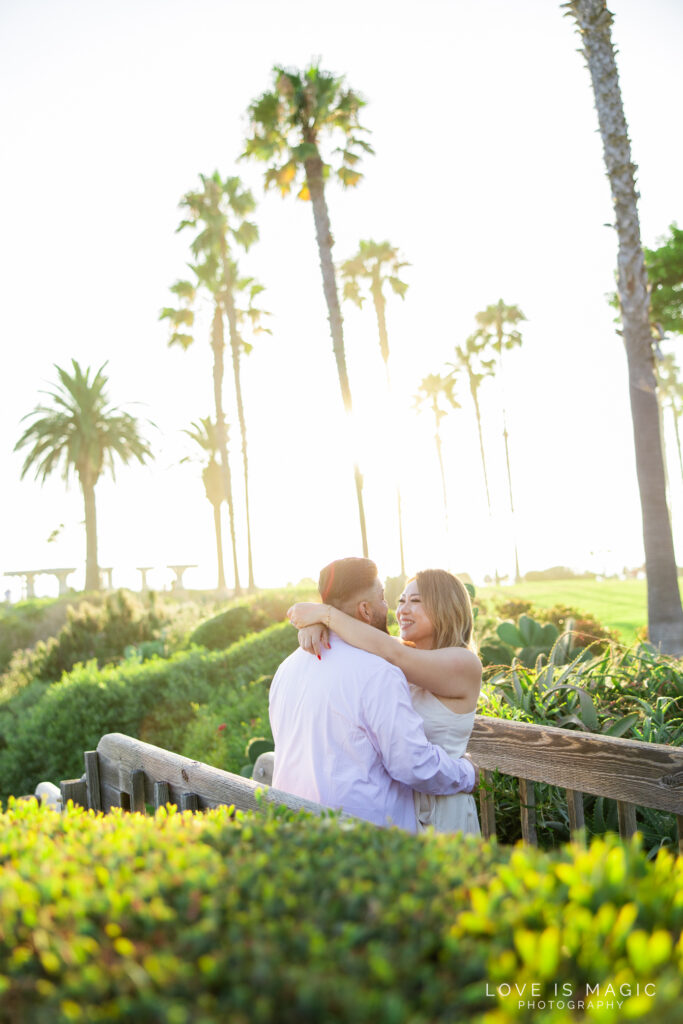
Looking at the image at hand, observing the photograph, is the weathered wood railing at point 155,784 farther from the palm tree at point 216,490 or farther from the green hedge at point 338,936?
the palm tree at point 216,490

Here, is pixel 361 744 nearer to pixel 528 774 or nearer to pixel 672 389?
pixel 528 774

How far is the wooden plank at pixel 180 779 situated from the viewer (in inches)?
109

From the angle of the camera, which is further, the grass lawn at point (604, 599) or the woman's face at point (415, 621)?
the grass lawn at point (604, 599)

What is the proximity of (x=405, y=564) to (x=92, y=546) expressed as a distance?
513 inches

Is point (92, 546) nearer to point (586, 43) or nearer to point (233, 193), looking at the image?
point (233, 193)

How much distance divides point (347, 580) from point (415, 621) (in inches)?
16.3

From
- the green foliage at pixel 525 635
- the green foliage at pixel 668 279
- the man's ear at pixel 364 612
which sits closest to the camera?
the man's ear at pixel 364 612

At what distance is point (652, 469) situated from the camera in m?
10.6

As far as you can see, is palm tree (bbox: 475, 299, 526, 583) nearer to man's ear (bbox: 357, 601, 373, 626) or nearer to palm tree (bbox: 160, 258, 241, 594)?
palm tree (bbox: 160, 258, 241, 594)

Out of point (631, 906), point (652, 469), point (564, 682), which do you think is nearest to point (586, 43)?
point (652, 469)

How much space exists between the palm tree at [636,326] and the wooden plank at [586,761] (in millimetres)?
7625

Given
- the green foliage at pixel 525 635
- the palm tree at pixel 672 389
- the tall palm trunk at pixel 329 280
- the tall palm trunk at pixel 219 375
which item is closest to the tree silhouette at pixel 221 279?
the tall palm trunk at pixel 219 375

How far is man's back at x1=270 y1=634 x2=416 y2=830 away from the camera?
9.36ft

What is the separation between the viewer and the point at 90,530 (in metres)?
28.9
